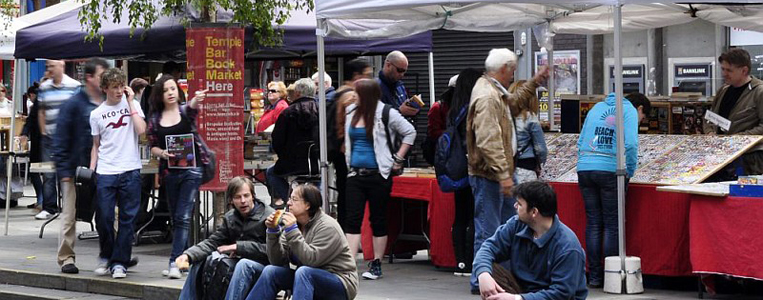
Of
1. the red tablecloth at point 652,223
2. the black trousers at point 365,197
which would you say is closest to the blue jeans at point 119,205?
the black trousers at point 365,197

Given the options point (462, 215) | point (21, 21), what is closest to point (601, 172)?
point (462, 215)

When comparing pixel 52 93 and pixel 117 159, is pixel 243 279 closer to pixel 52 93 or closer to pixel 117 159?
pixel 117 159

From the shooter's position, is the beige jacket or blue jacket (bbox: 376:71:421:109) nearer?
the beige jacket

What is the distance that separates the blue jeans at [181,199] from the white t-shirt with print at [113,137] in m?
0.35

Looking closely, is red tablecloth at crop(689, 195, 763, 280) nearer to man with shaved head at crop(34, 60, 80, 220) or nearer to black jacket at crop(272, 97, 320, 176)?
black jacket at crop(272, 97, 320, 176)

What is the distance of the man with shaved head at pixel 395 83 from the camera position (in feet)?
38.7

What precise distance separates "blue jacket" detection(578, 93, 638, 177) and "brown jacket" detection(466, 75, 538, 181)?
598 millimetres

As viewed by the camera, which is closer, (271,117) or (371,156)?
(371,156)

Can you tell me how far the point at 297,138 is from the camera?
42.8 feet

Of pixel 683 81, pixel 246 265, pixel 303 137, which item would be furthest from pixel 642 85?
pixel 246 265

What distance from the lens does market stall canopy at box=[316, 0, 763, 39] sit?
1126 cm

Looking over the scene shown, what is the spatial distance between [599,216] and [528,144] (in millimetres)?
779

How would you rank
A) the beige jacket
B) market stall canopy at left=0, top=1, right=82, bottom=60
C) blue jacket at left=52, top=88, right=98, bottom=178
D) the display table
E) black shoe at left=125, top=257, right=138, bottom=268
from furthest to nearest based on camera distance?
1. market stall canopy at left=0, top=1, right=82, bottom=60
2. black shoe at left=125, top=257, right=138, bottom=268
3. blue jacket at left=52, top=88, right=98, bottom=178
4. the display table
5. the beige jacket

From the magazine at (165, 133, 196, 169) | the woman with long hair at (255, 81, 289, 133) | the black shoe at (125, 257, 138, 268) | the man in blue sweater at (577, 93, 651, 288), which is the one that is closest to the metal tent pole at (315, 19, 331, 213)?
the magazine at (165, 133, 196, 169)
